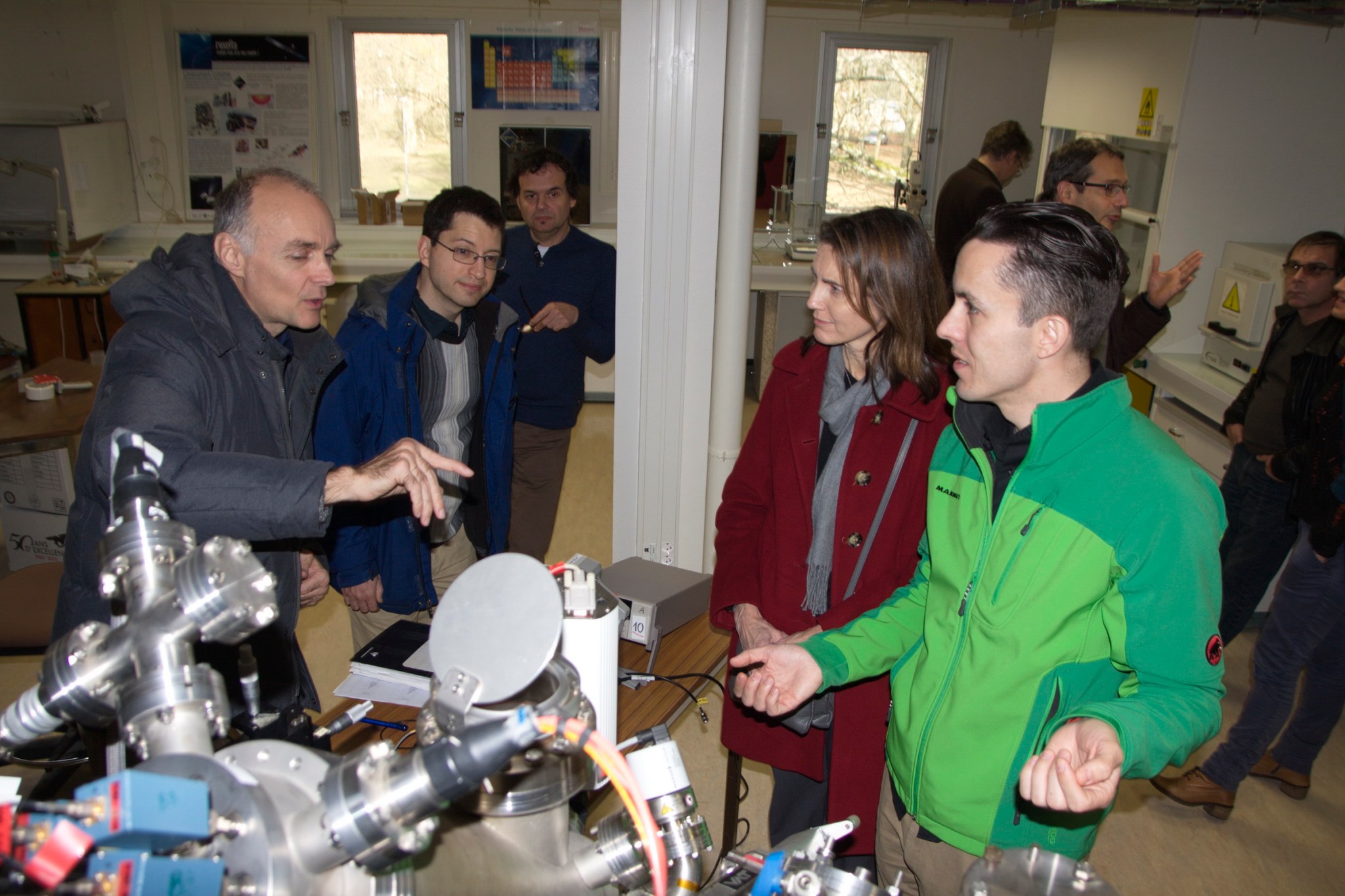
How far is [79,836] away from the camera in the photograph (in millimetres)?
524

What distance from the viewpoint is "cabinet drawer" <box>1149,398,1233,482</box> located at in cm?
344

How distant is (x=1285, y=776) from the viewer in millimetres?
2725

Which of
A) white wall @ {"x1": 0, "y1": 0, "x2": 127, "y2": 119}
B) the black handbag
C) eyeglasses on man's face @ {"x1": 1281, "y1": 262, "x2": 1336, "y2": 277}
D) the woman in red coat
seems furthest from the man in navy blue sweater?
white wall @ {"x1": 0, "y1": 0, "x2": 127, "y2": 119}

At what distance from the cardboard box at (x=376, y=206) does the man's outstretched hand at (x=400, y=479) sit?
185 inches

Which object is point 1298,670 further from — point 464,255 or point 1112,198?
point 464,255

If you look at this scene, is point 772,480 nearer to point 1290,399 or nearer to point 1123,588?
point 1123,588

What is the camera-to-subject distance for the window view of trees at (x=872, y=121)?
6.06 metres

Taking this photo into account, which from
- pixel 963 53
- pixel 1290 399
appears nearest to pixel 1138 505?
pixel 1290 399

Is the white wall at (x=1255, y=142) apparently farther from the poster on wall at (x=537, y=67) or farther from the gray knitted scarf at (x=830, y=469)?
the poster on wall at (x=537, y=67)

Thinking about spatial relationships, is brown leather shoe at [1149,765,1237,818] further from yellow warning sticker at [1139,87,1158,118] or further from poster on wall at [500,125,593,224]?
poster on wall at [500,125,593,224]

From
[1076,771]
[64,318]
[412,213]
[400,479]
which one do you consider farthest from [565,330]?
[64,318]

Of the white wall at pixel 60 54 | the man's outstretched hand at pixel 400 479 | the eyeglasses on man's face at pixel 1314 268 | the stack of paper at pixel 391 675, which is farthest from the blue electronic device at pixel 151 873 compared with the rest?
the white wall at pixel 60 54

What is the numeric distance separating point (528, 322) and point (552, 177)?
51cm

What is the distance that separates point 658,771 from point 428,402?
1543mm
